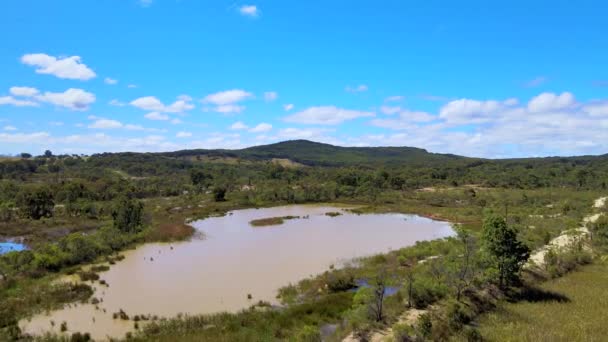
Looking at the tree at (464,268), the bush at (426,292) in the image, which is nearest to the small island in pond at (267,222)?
the tree at (464,268)

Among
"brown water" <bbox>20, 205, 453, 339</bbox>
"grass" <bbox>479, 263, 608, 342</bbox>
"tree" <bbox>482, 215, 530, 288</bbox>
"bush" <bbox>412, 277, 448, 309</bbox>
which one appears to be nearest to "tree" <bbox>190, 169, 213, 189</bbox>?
"brown water" <bbox>20, 205, 453, 339</bbox>

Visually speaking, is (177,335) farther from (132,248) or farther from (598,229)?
(598,229)

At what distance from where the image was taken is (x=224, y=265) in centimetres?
3450

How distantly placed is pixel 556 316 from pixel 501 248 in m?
4.87

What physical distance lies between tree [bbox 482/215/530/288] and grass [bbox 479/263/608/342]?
2.30 m

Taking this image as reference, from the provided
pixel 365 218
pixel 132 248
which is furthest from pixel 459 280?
pixel 365 218

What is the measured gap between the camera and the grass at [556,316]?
58.8 feet

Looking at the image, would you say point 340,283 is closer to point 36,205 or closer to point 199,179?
point 36,205

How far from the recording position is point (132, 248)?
41.5m

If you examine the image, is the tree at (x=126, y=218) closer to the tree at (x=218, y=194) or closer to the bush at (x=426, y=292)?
the bush at (x=426, y=292)

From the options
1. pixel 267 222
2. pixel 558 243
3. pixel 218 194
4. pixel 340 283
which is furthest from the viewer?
pixel 218 194

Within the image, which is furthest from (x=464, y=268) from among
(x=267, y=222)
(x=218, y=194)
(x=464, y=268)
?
(x=218, y=194)

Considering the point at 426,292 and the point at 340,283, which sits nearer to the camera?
the point at 426,292

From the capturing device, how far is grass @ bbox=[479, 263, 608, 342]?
706 inches
